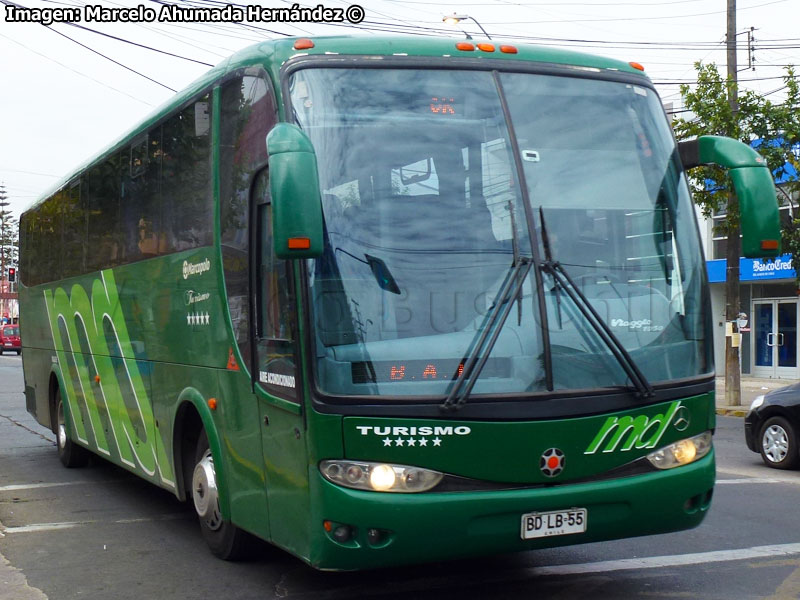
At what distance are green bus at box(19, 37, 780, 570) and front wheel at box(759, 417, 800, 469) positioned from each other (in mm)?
6165

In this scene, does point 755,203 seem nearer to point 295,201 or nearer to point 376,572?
point 295,201

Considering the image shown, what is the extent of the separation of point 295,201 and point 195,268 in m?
2.59

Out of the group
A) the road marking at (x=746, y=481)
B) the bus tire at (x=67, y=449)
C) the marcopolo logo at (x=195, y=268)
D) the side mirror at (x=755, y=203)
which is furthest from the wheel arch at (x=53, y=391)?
the side mirror at (x=755, y=203)

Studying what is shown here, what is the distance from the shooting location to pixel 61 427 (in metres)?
13.0

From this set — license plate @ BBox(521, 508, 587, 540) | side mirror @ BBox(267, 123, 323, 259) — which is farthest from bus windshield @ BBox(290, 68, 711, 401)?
license plate @ BBox(521, 508, 587, 540)

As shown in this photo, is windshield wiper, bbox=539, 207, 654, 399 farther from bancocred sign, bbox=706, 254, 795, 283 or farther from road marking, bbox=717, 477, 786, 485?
bancocred sign, bbox=706, 254, 795, 283

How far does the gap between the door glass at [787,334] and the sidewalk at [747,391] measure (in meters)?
0.80

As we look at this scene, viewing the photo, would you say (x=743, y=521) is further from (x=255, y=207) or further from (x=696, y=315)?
(x=255, y=207)

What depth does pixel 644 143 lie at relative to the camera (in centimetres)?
627

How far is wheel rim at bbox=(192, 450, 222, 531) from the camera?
24.1 ft

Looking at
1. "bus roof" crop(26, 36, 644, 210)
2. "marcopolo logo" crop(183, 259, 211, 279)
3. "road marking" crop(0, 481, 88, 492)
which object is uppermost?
"bus roof" crop(26, 36, 644, 210)

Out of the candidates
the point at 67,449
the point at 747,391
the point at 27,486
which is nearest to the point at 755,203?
the point at 27,486

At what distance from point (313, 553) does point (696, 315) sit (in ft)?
8.17

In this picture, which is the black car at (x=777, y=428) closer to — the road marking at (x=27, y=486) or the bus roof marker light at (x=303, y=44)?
the road marking at (x=27, y=486)
